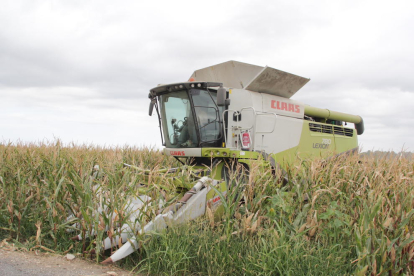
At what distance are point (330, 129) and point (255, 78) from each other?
3.07 metres

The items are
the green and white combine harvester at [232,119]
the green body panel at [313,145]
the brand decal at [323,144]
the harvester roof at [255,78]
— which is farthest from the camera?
the brand decal at [323,144]

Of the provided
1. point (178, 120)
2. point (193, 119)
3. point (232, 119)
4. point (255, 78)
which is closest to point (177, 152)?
point (178, 120)

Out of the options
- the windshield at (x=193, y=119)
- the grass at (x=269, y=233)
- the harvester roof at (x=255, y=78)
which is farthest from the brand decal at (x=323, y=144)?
the grass at (x=269, y=233)

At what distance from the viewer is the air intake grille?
8023 mm

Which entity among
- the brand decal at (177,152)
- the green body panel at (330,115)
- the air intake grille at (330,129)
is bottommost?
the brand decal at (177,152)

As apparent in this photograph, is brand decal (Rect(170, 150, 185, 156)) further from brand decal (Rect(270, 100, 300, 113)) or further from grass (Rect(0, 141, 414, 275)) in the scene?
grass (Rect(0, 141, 414, 275))

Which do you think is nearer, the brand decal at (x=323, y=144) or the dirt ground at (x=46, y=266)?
the dirt ground at (x=46, y=266)

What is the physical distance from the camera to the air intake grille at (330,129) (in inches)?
316

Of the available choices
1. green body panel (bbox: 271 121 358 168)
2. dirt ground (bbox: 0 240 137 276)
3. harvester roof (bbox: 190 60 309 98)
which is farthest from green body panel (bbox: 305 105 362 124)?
dirt ground (bbox: 0 240 137 276)

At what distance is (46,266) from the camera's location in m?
3.30

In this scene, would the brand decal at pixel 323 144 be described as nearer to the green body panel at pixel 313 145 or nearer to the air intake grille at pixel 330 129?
the green body panel at pixel 313 145

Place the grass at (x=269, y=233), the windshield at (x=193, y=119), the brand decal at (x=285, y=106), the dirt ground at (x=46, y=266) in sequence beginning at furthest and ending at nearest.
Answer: the brand decal at (x=285, y=106)
the windshield at (x=193, y=119)
the dirt ground at (x=46, y=266)
the grass at (x=269, y=233)

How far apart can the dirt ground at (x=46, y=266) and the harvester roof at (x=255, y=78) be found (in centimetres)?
450

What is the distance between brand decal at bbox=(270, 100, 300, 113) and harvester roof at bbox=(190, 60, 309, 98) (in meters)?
0.22
